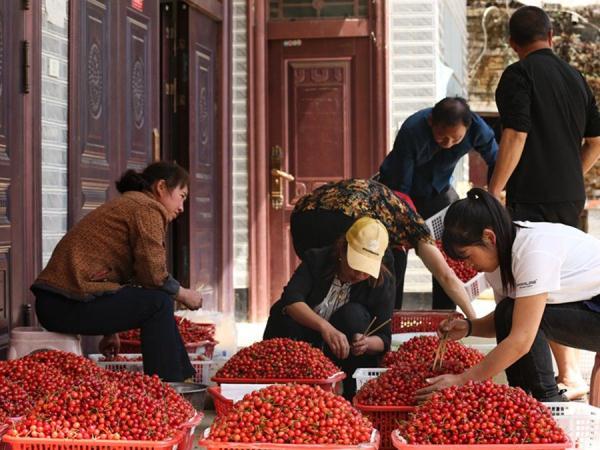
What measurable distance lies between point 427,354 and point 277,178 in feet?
17.6

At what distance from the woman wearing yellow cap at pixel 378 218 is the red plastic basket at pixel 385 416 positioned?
1580 millimetres

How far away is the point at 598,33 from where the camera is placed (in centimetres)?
1936

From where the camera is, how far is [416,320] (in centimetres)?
699

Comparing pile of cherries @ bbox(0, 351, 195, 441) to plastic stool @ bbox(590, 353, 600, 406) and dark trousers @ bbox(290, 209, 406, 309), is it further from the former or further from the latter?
dark trousers @ bbox(290, 209, 406, 309)

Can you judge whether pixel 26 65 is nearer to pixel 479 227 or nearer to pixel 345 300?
pixel 345 300

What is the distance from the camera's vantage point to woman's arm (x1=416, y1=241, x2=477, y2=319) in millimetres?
5941

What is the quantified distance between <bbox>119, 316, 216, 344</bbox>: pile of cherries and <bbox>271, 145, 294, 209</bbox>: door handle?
12.3 feet

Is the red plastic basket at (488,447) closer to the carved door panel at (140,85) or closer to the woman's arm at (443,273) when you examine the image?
the woman's arm at (443,273)

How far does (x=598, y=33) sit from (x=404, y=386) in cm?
1602

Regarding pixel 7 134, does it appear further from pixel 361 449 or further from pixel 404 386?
pixel 361 449

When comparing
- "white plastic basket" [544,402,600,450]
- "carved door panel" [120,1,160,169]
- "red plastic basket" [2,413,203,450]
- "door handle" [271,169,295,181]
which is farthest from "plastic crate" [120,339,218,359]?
"door handle" [271,169,295,181]

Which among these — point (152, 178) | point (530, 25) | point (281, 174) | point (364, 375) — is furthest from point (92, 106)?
point (281, 174)

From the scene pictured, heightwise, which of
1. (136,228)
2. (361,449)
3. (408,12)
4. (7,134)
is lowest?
(361,449)

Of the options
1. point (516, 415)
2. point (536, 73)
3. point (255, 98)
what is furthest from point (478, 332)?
point (255, 98)
